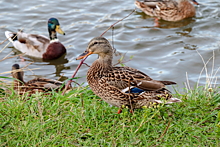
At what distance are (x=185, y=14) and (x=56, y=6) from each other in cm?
397

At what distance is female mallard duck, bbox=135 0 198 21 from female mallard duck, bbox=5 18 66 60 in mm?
2949

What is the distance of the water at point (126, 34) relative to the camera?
8.39m

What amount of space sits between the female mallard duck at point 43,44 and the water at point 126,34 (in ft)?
0.68

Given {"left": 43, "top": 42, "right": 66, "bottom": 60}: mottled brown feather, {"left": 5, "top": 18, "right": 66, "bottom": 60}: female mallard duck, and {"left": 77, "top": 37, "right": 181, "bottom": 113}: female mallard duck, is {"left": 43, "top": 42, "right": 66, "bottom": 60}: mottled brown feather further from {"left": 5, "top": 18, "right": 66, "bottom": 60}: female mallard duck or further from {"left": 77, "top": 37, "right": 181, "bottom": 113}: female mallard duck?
{"left": 77, "top": 37, "right": 181, "bottom": 113}: female mallard duck

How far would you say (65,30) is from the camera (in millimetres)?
10477

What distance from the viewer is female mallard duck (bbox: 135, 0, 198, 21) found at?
10.9 metres

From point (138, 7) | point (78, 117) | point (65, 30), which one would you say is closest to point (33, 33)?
point (65, 30)

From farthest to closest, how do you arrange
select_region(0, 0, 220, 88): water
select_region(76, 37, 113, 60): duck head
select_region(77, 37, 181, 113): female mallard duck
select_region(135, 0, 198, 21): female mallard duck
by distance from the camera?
select_region(135, 0, 198, 21): female mallard duck → select_region(0, 0, 220, 88): water → select_region(76, 37, 113, 60): duck head → select_region(77, 37, 181, 113): female mallard duck

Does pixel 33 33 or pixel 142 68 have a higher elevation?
pixel 33 33

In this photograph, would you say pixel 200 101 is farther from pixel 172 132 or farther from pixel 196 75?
pixel 196 75

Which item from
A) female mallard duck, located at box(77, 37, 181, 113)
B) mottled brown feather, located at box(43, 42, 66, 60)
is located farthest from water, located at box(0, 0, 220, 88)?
female mallard duck, located at box(77, 37, 181, 113)

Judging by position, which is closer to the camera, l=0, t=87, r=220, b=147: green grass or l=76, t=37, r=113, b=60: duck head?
l=0, t=87, r=220, b=147: green grass

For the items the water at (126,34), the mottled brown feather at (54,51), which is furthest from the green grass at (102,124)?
the mottled brown feather at (54,51)

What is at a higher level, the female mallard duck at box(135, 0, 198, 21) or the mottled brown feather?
the female mallard duck at box(135, 0, 198, 21)
